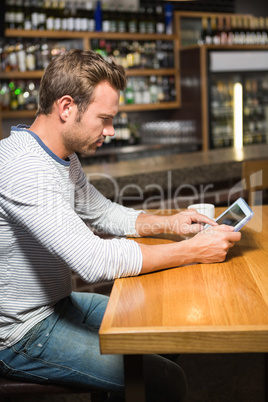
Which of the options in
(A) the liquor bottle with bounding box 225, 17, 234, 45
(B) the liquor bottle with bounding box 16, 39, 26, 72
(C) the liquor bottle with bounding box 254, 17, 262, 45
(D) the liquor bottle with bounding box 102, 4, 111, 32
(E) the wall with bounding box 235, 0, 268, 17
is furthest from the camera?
(E) the wall with bounding box 235, 0, 268, 17

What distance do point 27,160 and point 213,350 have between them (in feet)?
2.11

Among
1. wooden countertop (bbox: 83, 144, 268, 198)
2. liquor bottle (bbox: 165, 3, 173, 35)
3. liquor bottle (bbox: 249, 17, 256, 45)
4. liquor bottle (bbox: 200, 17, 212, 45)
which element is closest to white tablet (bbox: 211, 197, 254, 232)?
wooden countertop (bbox: 83, 144, 268, 198)

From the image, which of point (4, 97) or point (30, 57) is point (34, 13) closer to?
point (30, 57)

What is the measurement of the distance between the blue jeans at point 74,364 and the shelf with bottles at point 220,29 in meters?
5.58

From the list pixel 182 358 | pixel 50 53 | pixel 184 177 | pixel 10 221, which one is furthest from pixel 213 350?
pixel 50 53

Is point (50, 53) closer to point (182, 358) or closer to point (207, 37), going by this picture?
point (207, 37)

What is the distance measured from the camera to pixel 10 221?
1.21 metres

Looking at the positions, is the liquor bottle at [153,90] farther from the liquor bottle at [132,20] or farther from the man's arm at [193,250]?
the man's arm at [193,250]

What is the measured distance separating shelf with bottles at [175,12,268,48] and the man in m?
5.24

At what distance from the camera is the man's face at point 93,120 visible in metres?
1.29

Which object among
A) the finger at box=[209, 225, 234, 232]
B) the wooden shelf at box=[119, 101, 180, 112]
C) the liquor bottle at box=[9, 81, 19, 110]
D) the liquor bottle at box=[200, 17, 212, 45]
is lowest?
the finger at box=[209, 225, 234, 232]

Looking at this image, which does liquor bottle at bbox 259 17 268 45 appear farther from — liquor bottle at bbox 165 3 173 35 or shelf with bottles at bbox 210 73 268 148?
liquor bottle at bbox 165 3 173 35

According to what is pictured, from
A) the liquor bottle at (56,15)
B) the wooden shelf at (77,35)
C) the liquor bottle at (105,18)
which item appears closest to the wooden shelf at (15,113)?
the wooden shelf at (77,35)

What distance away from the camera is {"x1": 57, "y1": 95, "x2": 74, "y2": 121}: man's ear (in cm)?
126
